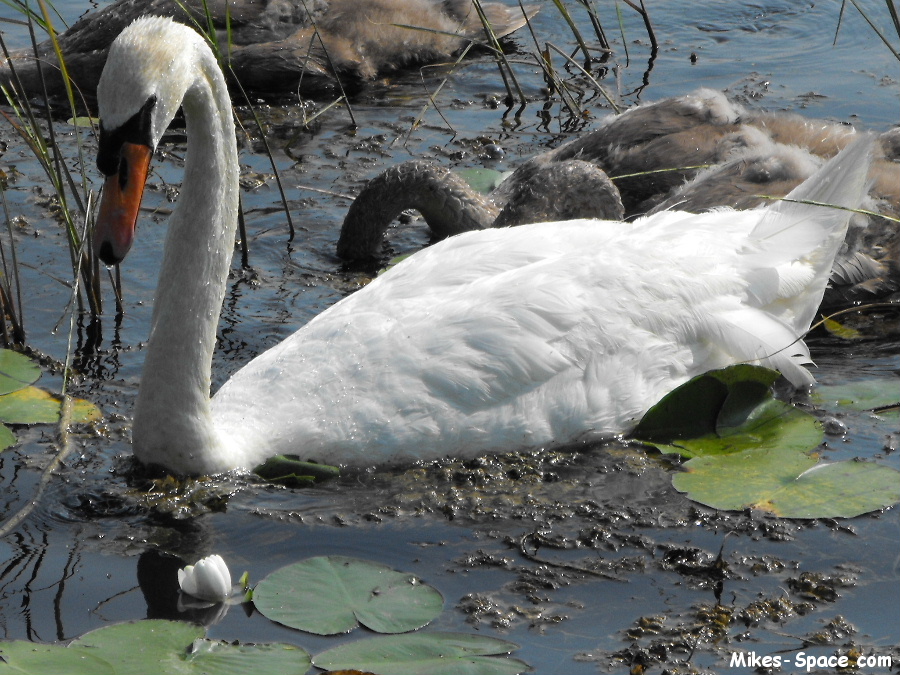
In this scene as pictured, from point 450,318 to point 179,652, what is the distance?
164 cm

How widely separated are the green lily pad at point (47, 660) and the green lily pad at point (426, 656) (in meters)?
0.58

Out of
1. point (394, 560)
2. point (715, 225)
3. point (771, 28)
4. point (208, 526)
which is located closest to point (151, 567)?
point (208, 526)

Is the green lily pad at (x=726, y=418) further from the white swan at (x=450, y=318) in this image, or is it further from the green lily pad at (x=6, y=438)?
the green lily pad at (x=6, y=438)

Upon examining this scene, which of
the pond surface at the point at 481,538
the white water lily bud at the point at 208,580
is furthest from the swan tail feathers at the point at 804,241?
the white water lily bud at the point at 208,580

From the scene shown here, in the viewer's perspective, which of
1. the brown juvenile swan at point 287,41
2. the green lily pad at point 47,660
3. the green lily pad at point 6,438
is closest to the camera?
the green lily pad at point 47,660

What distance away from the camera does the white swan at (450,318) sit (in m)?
4.09

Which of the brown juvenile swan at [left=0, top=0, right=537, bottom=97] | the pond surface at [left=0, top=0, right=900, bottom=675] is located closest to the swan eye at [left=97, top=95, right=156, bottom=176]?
the pond surface at [left=0, top=0, right=900, bottom=675]

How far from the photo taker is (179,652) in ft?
11.6

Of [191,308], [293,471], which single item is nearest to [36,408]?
[191,308]

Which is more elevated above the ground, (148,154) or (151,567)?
(148,154)

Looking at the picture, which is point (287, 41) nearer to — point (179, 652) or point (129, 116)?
point (129, 116)

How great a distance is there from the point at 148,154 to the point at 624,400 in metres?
2.00

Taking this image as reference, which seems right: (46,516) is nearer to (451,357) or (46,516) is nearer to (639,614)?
(451,357)

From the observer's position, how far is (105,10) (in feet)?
30.5
